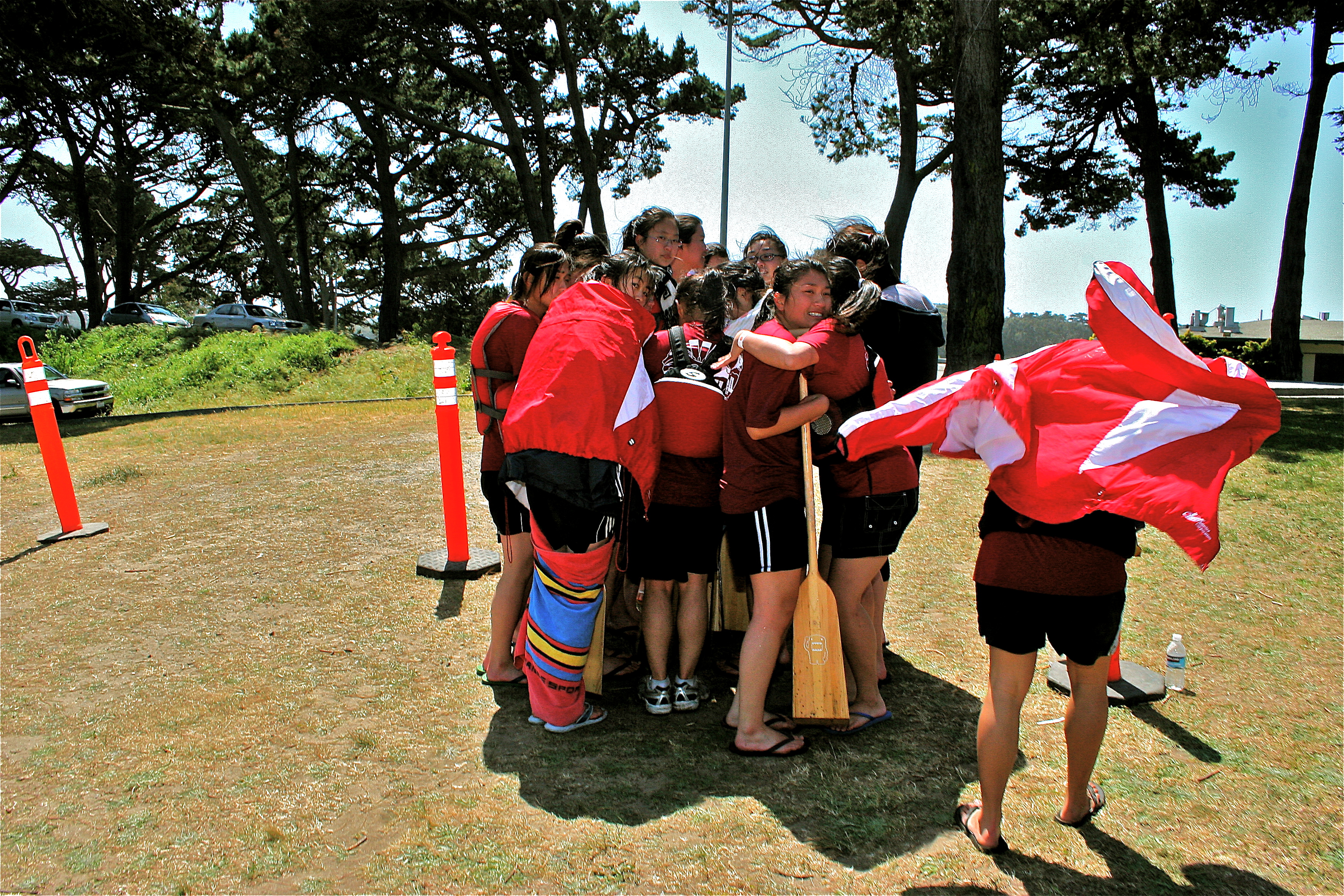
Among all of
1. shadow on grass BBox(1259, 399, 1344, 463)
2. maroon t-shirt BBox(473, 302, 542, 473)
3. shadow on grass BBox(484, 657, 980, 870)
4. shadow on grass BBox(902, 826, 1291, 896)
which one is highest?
maroon t-shirt BBox(473, 302, 542, 473)

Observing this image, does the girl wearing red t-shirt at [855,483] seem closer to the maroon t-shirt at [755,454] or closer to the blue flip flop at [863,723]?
the blue flip flop at [863,723]

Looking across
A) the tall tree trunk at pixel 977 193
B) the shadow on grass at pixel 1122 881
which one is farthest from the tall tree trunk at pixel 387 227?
the shadow on grass at pixel 1122 881

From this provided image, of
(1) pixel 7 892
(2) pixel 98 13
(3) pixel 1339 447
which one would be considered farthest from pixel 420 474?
(2) pixel 98 13

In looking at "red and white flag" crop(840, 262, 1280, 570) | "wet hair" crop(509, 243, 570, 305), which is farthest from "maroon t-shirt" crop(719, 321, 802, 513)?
"wet hair" crop(509, 243, 570, 305)

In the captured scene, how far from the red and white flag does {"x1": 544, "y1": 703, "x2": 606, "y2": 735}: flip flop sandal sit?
1780 mm

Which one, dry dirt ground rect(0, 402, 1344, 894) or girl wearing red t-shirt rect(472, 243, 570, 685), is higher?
girl wearing red t-shirt rect(472, 243, 570, 685)

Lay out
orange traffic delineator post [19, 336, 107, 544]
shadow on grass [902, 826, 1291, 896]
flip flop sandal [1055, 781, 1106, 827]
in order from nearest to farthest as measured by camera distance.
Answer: shadow on grass [902, 826, 1291, 896] → flip flop sandal [1055, 781, 1106, 827] → orange traffic delineator post [19, 336, 107, 544]

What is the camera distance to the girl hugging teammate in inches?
136

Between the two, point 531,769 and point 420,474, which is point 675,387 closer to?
point 531,769

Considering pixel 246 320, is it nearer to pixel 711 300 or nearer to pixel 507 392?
pixel 507 392

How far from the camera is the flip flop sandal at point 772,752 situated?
3.23 meters

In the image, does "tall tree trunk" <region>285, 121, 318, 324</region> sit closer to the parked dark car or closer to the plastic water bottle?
the parked dark car

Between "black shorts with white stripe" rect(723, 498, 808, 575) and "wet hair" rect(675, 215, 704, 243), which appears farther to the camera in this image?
"wet hair" rect(675, 215, 704, 243)

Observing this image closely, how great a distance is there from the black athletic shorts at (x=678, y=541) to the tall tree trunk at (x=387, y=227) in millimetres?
22459
